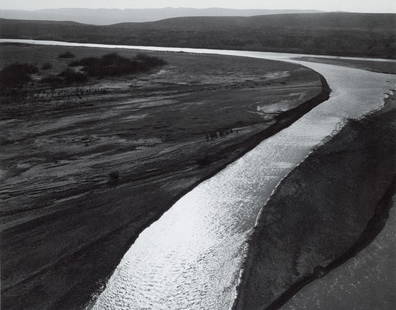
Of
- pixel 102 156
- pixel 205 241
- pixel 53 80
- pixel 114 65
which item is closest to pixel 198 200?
pixel 205 241

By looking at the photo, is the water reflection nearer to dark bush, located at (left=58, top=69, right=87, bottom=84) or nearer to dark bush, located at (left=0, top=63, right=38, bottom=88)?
dark bush, located at (left=58, top=69, right=87, bottom=84)

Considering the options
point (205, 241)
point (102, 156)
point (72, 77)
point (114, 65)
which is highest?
point (114, 65)

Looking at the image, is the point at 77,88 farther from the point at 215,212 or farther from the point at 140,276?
the point at 140,276

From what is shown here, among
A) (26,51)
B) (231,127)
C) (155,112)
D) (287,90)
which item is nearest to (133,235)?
(231,127)

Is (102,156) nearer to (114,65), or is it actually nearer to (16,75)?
(16,75)

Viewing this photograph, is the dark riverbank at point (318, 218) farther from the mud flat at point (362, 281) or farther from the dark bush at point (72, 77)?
the dark bush at point (72, 77)

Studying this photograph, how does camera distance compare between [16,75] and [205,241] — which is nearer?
[205,241]

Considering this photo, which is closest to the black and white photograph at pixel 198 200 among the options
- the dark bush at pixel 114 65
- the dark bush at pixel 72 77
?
the dark bush at pixel 72 77
